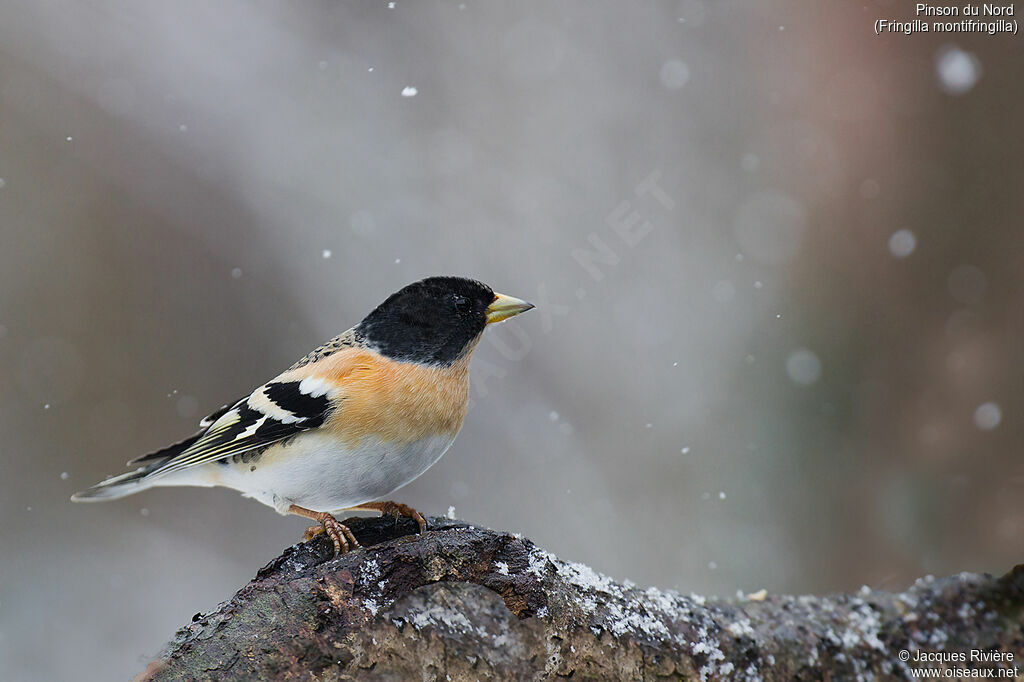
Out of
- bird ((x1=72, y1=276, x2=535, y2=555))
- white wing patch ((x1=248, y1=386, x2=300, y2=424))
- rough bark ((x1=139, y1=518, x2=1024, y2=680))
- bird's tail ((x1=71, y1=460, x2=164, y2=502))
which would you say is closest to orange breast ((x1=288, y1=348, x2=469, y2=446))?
bird ((x1=72, y1=276, x2=535, y2=555))

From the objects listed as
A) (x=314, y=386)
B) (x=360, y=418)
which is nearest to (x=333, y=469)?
(x=360, y=418)

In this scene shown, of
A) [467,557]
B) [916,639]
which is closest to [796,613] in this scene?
[916,639]

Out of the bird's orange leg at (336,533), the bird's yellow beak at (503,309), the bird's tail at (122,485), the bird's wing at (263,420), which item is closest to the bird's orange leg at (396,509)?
the bird's orange leg at (336,533)

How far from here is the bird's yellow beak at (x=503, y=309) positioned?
199 centimetres

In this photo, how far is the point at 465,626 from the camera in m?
1.60

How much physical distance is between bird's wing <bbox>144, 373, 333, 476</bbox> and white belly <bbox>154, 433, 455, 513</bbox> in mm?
36

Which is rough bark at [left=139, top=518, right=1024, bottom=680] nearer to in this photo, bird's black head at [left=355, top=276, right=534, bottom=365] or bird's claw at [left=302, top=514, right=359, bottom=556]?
bird's claw at [left=302, top=514, right=359, bottom=556]

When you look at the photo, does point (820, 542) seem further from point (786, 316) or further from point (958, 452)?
point (786, 316)

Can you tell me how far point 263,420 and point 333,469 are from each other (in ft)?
0.81

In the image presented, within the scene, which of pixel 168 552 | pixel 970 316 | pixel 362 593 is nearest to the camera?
pixel 362 593

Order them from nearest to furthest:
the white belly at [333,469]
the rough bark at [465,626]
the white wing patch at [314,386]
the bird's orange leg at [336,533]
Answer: the rough bark at [465,626] → the bird's orange leg at [336,533] → the white belly at [333,469] → the white wing patch at [314,386]

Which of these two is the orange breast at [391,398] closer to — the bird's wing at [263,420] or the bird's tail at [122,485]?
the bird's wing at [263,420]

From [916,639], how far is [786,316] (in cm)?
233

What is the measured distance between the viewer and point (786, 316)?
13.9 feet
